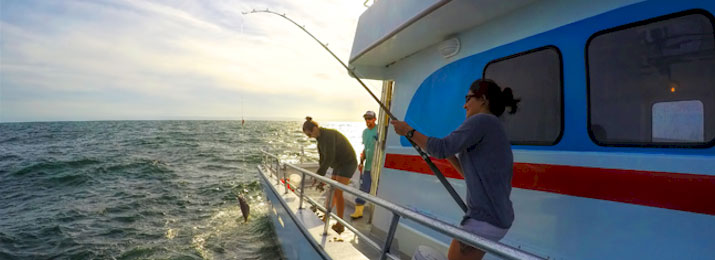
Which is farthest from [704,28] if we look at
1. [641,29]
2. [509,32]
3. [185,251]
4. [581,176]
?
[185,251]

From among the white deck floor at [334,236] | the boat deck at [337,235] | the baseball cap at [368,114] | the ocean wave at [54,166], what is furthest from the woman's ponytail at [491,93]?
the ocean wave at [54,166]

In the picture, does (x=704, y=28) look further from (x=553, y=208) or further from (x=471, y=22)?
(x=471, y=22)

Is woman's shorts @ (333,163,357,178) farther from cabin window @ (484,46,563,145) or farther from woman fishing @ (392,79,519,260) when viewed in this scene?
woman fishing @ (392,79,519,260)

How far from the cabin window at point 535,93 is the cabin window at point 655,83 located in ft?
0.72

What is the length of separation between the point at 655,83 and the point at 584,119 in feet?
1.29

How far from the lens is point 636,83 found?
1.77 meters

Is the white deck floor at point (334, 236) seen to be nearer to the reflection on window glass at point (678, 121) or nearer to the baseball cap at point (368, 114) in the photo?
the baseball cap at point (368, 114)

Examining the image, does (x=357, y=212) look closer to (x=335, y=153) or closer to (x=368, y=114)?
(x=335, y=153)

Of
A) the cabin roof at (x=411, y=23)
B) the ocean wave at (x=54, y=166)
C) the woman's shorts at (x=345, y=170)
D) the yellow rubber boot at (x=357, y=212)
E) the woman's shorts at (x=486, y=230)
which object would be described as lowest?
the ocean wave at (x=54, y=166)

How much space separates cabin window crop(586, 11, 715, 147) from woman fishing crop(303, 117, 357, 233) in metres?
3.06

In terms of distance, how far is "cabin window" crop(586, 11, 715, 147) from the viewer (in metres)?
1.54

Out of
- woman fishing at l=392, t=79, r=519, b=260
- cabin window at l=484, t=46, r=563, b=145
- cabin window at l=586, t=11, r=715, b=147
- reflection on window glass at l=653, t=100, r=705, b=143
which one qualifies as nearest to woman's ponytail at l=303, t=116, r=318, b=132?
cabin window at l=484, t=46, r=563, b=145

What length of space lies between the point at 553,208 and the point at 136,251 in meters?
7.04

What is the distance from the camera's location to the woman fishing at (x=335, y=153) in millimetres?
4344
